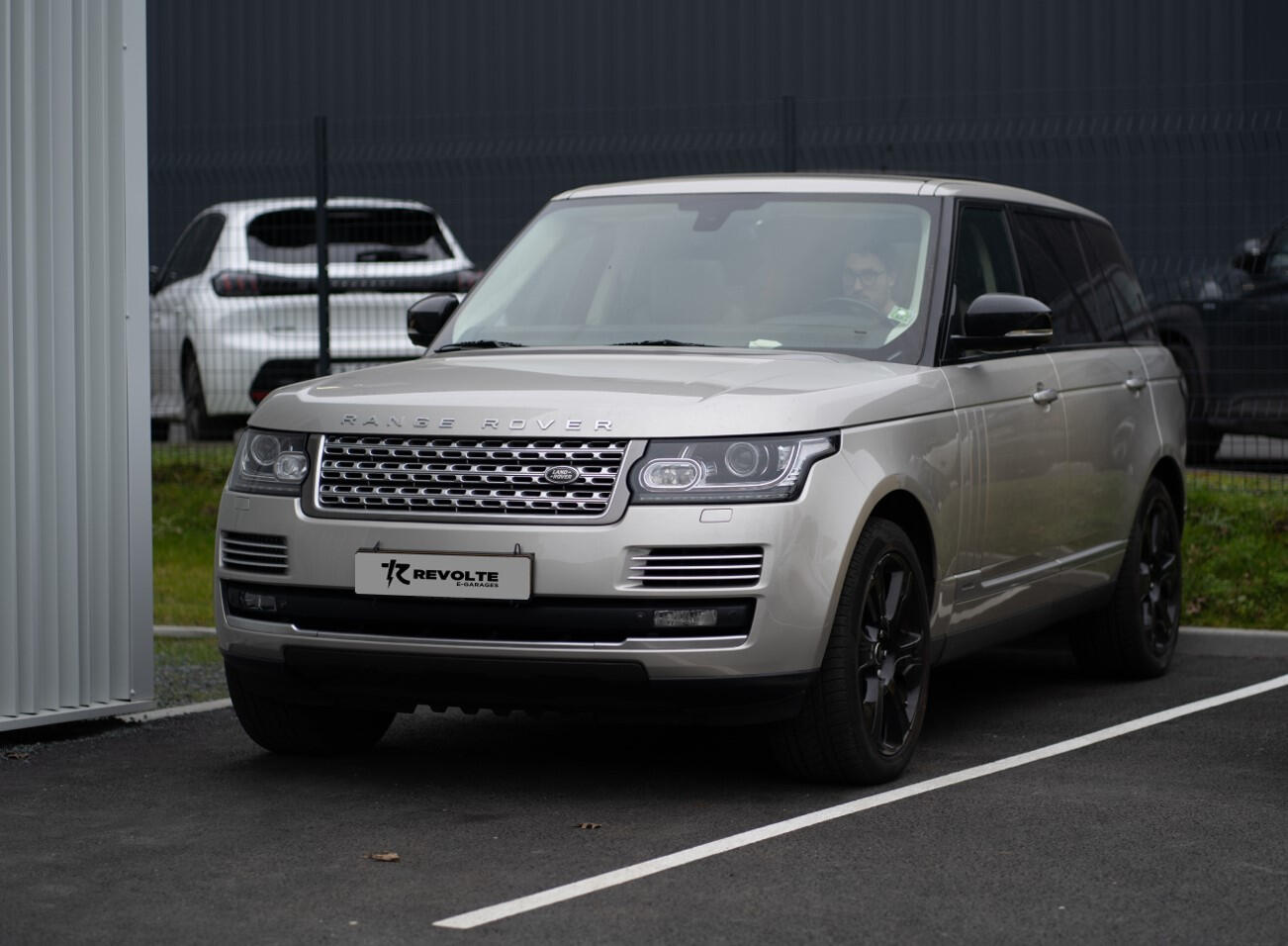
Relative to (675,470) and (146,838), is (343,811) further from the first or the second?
(675,470)

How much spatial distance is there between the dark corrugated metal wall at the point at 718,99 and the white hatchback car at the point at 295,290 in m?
0.60

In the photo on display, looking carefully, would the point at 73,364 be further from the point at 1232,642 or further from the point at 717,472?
the point at 1232,642

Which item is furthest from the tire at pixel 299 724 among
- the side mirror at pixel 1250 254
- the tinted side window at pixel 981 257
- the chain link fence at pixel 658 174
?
the side mirror at pixel 1250 254

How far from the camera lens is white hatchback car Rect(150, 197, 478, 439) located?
516 inches

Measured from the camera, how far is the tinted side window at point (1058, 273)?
314 inches

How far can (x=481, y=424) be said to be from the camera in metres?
6.03

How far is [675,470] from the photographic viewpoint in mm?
5879

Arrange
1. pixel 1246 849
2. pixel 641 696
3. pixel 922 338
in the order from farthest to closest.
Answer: pixel 922 338 < pixel 641 696 < pixel 1246 849

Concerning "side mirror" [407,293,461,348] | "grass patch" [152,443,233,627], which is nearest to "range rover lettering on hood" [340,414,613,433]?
"side mirror" [407,293,461,348]

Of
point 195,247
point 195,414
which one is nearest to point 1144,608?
point 195,414

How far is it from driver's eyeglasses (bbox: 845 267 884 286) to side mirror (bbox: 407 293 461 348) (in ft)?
4.85

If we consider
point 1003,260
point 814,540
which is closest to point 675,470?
point 814,540

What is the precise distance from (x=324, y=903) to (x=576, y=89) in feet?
42.8

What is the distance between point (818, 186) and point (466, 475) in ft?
6.89
